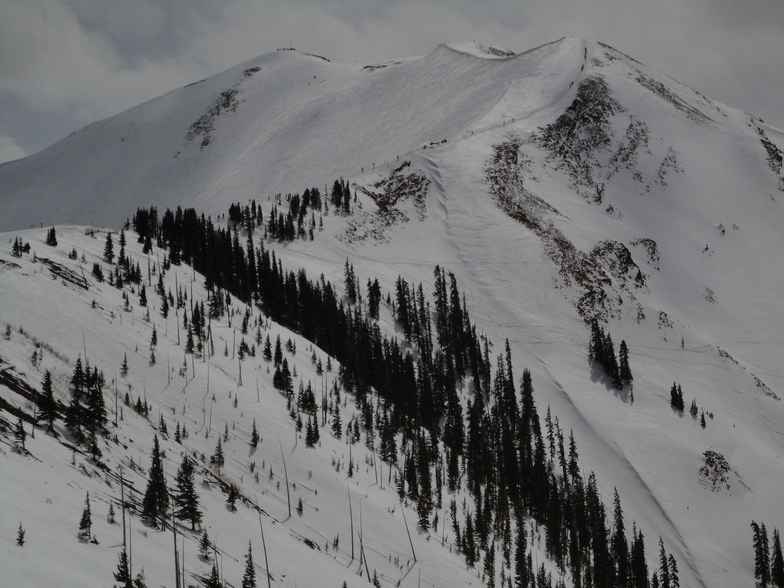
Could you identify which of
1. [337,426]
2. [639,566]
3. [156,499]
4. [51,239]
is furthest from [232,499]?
[639,566]

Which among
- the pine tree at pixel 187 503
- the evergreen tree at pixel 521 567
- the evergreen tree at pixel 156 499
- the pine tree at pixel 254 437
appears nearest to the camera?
the evergreen tree at pixel 156 499

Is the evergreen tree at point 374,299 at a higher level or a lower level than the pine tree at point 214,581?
higher

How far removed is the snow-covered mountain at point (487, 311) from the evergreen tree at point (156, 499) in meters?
1.09

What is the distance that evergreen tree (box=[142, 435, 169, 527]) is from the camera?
88.3 feet

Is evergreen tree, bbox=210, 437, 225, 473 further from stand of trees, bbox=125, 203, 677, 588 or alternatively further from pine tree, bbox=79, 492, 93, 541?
pine tree, bbox=79, 492, 93, 541

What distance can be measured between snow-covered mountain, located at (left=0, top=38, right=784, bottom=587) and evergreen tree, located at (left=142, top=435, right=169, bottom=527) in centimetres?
109

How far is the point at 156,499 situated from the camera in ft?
89.8

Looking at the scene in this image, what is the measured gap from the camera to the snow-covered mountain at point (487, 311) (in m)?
34.9

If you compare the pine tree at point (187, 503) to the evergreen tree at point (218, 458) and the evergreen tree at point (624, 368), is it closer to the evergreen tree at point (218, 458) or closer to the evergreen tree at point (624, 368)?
the evergreen tree at point (218, 458)

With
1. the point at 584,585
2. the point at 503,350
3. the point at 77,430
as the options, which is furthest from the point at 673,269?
the point at 77,430

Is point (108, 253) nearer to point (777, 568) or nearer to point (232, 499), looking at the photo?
point (232, 499)

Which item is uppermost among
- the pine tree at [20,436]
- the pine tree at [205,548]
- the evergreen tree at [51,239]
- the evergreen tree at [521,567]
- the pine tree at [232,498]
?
the evergreen tree at [51,239]

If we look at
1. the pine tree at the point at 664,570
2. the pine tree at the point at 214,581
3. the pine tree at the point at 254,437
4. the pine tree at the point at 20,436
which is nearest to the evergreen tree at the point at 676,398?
the pine tree at the point at 664,570

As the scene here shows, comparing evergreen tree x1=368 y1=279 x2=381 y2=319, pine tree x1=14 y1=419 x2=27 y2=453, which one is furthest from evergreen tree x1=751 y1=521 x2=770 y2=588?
pine tree x1=14 y1=419 x2=27 y2=453
